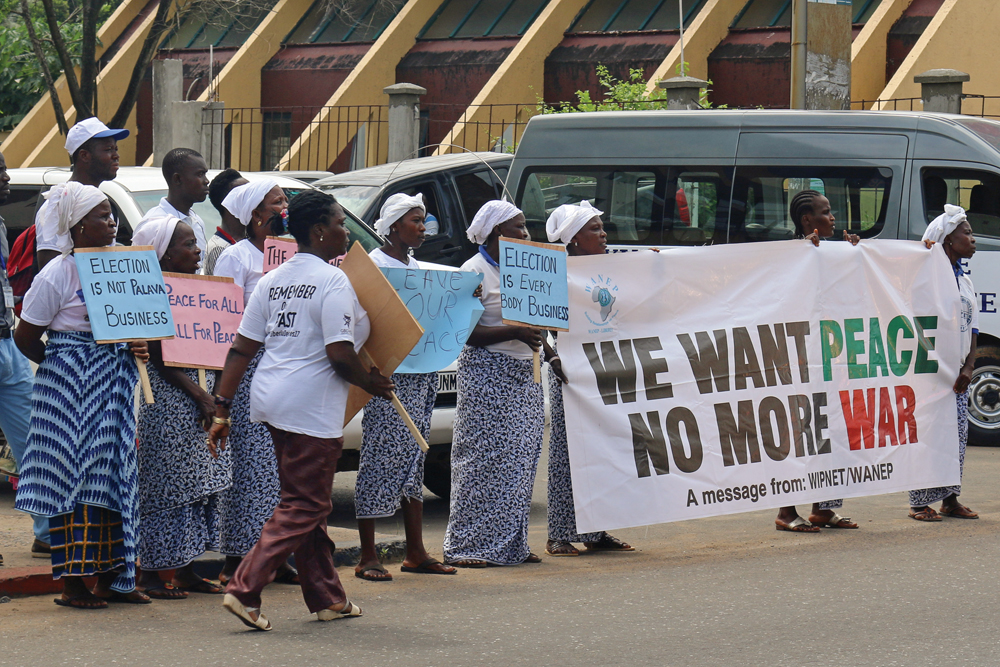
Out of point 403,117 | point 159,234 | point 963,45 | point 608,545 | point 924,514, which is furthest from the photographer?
point 403,117

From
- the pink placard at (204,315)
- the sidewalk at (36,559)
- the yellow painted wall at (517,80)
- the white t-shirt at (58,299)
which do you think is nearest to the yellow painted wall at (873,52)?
the yellow painted wall at (517,80)

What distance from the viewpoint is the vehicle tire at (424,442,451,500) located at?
8141mm

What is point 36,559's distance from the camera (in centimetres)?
664

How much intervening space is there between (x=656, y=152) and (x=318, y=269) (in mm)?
6938

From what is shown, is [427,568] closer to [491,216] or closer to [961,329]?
[491,216]

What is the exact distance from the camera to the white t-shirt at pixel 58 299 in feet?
18.5

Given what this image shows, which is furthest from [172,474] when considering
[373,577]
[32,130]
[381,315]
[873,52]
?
[32,130]

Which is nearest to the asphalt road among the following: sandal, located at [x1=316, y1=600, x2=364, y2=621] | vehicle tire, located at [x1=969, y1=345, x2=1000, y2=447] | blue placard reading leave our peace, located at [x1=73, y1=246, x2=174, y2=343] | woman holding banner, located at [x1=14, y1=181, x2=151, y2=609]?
sandal, located at [x1=316, y1=600, x2=364, y2=621]

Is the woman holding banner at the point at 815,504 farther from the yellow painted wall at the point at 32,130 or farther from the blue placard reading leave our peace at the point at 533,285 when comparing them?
the yellow painted wall at the point at 32,130

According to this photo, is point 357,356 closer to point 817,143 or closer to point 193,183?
point 193,183

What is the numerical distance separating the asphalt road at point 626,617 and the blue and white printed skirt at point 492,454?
0.60 feet

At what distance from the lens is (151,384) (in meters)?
5.91

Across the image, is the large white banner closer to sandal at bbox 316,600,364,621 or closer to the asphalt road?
the asphalt road

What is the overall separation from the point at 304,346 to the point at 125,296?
2.88ft
